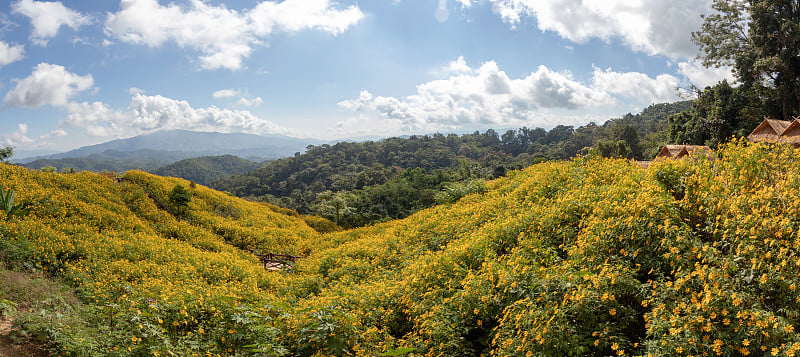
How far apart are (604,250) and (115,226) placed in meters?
13.4

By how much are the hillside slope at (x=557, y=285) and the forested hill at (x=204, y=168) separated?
12812 centimetres

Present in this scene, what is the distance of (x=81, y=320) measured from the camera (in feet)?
15.5

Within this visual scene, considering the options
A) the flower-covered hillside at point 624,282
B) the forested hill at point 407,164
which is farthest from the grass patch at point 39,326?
the forested hill at point 407,164

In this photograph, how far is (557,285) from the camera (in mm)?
3488

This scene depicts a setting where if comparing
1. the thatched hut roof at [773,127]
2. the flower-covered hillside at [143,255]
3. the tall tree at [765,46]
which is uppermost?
the tall tree at [765,46]

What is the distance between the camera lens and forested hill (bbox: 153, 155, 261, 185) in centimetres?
13062

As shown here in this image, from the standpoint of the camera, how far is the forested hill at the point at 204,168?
130625mm

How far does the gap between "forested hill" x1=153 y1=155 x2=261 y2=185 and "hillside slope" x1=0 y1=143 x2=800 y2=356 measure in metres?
128

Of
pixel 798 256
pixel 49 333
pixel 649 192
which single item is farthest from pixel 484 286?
pixel 49 333

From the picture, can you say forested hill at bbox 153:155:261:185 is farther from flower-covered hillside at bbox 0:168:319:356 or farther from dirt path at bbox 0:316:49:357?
dirt path at bbox 0:316:49:357

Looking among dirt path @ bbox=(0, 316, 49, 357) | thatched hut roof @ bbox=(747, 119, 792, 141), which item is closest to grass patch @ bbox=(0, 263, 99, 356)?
dirt path @ bbox=(0, 316, 49, 357)

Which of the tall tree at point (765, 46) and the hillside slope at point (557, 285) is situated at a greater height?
the tall tree at point (765, 46)

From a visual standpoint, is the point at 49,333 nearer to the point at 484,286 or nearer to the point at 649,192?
the point at 484,286

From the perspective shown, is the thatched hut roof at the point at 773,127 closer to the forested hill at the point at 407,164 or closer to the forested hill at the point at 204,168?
the forested hill at the point at 407,164
